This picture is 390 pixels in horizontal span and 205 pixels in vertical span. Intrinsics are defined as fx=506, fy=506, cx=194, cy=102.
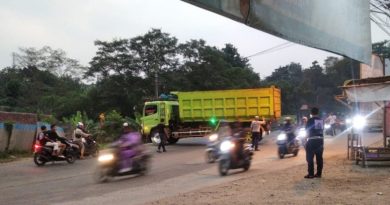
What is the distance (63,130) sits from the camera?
973 inches

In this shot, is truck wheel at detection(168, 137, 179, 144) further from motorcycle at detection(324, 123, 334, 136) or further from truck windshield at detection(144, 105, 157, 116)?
motorcycle at detection(324, 123, 334, 136)

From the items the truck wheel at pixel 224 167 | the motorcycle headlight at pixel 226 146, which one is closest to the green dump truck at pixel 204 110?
the motorcycle headlight at pixel 226 146

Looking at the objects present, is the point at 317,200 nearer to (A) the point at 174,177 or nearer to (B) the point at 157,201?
(B) the point at 157,201

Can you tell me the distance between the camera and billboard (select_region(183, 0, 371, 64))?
2367 millimetres

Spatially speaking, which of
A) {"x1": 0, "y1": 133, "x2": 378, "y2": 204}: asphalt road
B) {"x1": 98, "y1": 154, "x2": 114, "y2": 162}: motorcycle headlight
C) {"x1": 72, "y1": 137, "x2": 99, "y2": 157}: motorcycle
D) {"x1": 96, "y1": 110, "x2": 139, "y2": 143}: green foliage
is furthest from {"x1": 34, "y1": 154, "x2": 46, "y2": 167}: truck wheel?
{"x1": 96, "y1": 110, "x2": 139, "y2": 143}: green foliage

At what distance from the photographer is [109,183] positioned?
40.5 ft

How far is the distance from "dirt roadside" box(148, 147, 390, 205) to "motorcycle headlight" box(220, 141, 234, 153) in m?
0.92

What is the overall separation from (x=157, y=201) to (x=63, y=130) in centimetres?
1659

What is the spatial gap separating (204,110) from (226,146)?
12.5m

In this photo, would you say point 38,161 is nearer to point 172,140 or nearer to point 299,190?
point 299,190

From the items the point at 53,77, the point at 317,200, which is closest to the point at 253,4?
the point at 317,200

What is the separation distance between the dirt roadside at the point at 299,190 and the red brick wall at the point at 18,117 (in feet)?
40.8

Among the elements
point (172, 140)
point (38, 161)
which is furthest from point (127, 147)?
point (172, 140)

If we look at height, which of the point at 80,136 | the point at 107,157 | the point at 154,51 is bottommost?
the point at 107,157
